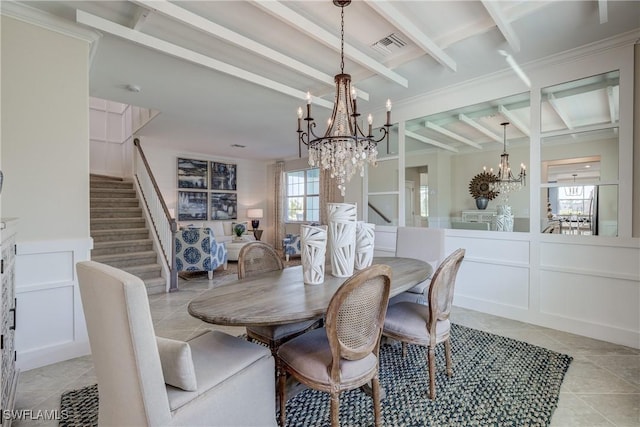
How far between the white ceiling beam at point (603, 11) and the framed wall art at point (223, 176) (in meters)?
7.58

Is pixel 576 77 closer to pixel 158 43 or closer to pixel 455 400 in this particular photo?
pixel 455 400

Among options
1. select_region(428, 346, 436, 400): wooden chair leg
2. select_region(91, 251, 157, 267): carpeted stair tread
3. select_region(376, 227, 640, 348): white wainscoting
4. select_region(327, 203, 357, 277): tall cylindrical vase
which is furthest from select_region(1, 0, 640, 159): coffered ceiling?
select_region(428, 346, 436, 400): wooden chair leg

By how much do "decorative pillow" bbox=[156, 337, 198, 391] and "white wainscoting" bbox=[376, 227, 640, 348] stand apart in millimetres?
3204

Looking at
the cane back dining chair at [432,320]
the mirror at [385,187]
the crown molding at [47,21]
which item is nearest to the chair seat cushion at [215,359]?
the cane back dining chair at [432,320]

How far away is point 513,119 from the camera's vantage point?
3266 millimetres

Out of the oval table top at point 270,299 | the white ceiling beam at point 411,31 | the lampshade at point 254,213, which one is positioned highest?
the white ceiling beam at point 411,31

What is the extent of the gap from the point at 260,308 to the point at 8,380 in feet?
4.57

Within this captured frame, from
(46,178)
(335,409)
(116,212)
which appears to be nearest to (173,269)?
(116,212)

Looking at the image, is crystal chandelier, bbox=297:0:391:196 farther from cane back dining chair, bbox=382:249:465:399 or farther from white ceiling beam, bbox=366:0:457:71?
cane back dining chair, bbox=382:249:465:399

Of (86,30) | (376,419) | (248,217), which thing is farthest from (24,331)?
(248,217)

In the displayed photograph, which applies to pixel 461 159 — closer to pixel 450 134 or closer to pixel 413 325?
pixel 450 134

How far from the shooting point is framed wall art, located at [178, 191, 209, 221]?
7.51 meters

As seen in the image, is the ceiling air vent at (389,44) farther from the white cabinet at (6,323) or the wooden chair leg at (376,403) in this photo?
the white cabinet at (6,323)

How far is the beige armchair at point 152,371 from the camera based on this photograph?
984mm
